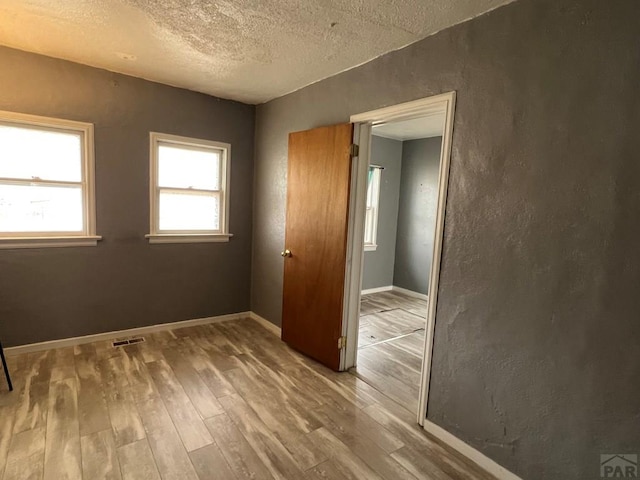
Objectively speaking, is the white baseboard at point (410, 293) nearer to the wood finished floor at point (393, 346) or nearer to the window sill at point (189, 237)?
the wood finished floor at point (393, 346)

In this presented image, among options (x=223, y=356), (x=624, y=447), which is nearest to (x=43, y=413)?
(x=223, y=356)

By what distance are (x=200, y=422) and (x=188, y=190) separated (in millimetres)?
2228

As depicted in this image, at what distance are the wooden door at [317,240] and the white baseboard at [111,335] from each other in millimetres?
972

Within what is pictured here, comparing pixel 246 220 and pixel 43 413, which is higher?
pixel 246 220

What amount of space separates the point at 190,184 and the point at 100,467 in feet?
8.23

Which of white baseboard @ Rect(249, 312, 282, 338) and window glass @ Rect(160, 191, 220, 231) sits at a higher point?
window glass @ Rect(160, 191, 220, 231)

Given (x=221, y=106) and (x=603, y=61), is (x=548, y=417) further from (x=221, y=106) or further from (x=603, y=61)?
(x=221, y=106)

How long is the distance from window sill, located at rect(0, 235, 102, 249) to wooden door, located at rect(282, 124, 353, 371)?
1.72 metres

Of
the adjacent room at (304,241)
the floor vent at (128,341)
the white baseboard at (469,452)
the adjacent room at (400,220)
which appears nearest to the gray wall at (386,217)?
the adjacent room at (400,220)

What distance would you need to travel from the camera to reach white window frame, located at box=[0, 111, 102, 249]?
2691 millimetres

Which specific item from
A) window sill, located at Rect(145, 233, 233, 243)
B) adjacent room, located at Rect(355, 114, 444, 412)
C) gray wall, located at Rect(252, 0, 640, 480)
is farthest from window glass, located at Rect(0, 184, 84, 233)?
→ adjacent room, located at Rect(355, 114, 444, 412)

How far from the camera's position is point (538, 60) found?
158cm

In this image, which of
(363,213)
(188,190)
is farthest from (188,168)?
(363,213)

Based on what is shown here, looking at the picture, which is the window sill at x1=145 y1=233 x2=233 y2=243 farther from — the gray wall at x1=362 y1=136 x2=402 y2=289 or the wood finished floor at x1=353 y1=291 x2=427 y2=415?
the gray wall at x1=362 y1=136 x2=402 y2=289
